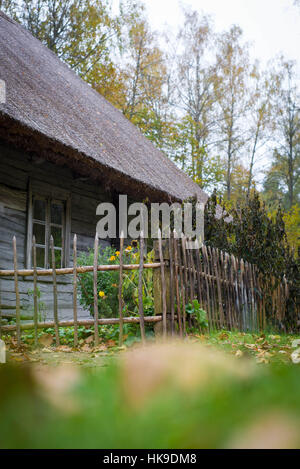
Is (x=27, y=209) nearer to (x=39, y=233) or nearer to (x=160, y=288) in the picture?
(x=39, y=233)

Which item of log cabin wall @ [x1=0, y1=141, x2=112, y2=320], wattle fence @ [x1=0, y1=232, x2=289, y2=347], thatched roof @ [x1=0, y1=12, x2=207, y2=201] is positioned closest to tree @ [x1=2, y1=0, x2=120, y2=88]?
thatched roof @ [x1=0, y1=12, x2=207, y2=201]

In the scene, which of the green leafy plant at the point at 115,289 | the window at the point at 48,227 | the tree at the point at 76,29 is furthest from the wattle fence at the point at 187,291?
the tree at the point at 76,29

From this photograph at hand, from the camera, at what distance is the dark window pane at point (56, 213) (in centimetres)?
781

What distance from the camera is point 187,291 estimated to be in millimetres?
5246

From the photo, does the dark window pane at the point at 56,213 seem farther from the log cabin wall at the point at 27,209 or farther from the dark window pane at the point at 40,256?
the dark window pane at the point at 40,256

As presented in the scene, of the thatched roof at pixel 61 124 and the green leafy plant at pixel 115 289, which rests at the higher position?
the thatched roof at pixel 61 124

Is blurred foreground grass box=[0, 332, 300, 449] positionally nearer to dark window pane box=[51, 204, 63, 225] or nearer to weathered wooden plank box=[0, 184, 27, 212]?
weathered wooden plank box=[0, 184, 27, 212]

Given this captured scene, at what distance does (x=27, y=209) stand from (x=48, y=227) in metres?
0.63

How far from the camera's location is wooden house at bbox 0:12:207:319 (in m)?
6.42

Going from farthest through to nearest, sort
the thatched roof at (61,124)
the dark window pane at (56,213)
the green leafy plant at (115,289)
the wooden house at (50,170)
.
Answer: the dark window pane at (56,213)
the wooden house at (50,170)
the thatched roof at (61,124)
the green leafy plant at (115,289)

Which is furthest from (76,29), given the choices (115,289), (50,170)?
(115,289)

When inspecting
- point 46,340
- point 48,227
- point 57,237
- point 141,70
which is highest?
point 141,70

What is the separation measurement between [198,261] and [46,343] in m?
2.00
